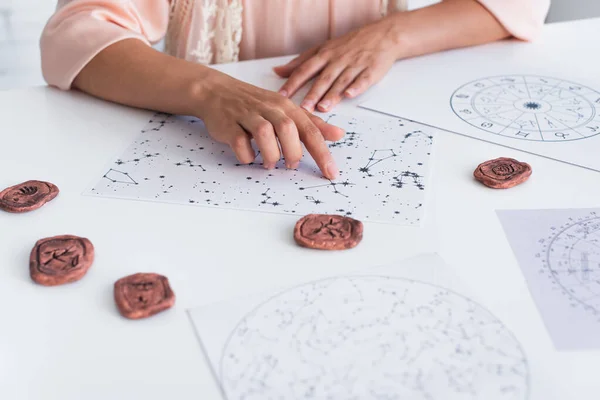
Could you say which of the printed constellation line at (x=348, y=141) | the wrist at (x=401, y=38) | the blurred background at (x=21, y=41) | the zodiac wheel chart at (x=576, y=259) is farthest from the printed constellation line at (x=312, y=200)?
the blurred background at (x=21, y=41)

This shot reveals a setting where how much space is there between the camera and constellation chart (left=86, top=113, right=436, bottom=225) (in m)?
0.82

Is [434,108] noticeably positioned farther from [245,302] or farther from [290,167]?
[245,302]

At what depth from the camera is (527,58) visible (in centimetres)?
121

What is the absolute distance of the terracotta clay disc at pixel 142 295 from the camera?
0.65 m

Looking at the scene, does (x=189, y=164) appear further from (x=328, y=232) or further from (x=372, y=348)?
(x=372, y=348)

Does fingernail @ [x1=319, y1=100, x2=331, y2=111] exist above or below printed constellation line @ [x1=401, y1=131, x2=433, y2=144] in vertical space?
below

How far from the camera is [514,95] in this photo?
3.53 feet

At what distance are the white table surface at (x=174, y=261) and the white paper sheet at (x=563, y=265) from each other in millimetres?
13

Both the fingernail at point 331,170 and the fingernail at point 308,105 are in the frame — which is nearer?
the fingernail at point 331,170

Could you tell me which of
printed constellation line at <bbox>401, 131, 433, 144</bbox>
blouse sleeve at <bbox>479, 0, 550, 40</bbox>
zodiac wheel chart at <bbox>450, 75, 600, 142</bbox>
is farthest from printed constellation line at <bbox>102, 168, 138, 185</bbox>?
blouse sleeve at <bbox>479, 0, 550, 40</bbox>

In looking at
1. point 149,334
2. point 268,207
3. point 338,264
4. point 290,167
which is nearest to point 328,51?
point 290,167

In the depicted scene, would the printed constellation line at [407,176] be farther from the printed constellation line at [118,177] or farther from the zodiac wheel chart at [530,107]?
the printed constellation line at [118,177]

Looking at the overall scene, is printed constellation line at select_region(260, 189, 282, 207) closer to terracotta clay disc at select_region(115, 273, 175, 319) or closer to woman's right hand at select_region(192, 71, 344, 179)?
woman's right hand at select_region(192, 71, 344, 179)

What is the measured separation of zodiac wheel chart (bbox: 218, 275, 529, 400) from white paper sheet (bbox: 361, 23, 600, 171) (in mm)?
367
